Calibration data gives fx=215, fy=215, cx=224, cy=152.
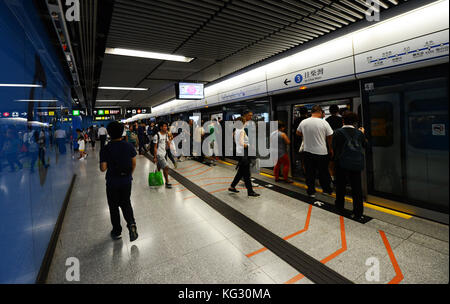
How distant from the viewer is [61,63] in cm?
518

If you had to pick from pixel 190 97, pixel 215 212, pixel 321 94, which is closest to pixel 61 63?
pixel 190 97

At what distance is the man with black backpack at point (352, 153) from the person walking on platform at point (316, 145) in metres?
0.65

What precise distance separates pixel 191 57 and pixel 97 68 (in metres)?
2.65

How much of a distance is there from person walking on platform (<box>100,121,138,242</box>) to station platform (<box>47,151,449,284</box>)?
39 centimetres

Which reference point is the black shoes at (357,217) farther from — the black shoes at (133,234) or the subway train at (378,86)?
the black shoes at (133,234)

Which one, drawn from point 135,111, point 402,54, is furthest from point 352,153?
point 135,111

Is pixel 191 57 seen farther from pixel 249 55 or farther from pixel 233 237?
pixel 233 237

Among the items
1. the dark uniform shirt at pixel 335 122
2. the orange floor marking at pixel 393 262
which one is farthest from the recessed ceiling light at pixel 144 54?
the orange floor marking at pixel 393 262

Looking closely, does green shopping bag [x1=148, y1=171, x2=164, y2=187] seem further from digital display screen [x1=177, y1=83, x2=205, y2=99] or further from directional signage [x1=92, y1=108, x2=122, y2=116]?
directional signage [x1=92, y1=108, x2=122, y2=116]

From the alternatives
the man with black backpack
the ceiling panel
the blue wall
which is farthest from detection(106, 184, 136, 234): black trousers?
the man with black backpack

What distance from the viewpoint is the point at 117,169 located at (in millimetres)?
2801

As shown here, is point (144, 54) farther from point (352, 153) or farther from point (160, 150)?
point (352, 153)

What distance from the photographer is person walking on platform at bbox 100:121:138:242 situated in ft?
9.18
